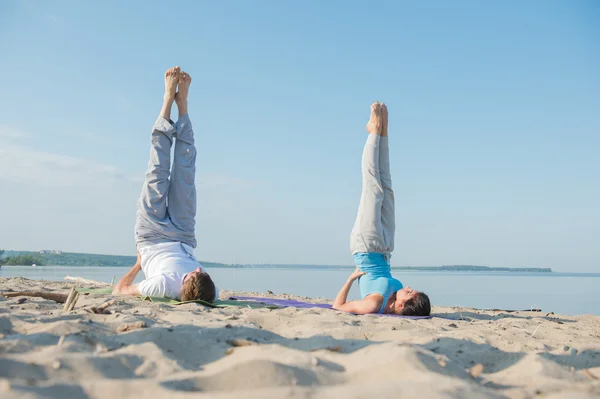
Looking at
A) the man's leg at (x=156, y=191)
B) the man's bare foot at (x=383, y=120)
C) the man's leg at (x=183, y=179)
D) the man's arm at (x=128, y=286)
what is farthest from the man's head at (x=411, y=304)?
the man's arm at (x=128, y=286)

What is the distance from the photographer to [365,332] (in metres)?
2.86

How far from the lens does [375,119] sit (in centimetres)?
554

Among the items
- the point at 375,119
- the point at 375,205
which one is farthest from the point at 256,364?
the point at 375,119

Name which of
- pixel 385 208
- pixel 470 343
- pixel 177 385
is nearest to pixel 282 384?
pixel 177 385

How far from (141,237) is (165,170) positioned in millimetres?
813

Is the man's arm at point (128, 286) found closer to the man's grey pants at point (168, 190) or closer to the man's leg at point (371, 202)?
the man's grey pants at point (168, 190)

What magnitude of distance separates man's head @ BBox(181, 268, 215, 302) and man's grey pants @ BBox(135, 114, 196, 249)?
865mm

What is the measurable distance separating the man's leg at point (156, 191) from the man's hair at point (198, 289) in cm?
92

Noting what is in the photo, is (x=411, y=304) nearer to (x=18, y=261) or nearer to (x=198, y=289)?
(x=198, y=289)

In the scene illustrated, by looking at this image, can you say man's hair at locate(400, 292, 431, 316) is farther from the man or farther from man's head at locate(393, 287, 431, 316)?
the man

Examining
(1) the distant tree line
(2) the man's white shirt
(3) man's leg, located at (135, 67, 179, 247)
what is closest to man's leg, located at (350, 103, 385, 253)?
(2) the man's white shirt

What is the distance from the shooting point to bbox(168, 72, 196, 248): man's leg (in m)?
5.41

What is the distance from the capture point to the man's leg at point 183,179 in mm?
5410

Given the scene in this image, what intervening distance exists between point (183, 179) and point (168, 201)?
32 cm
